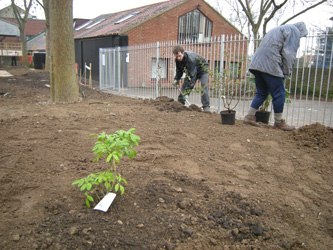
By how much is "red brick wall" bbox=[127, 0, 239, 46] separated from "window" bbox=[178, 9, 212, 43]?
313mm

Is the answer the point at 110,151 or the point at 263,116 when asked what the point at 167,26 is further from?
the point at 110,151

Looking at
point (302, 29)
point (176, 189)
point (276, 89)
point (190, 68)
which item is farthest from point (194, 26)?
point (176, 189)

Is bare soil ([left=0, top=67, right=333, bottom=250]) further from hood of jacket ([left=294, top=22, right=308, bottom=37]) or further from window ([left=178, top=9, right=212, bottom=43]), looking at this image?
window ([left=178, top=9, right=212, bottom=43])

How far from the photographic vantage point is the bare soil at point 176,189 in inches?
82.4

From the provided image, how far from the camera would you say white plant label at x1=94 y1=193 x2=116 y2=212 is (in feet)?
7.41

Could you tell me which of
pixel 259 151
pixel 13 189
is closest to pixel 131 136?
pixel 13 189

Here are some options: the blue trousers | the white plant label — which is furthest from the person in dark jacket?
the white plant label

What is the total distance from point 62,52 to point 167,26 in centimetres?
1381

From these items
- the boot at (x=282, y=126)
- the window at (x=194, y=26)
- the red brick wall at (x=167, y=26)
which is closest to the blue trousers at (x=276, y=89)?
the boot at (x=282, y=126)

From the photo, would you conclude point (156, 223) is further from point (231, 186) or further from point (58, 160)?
point (58, 160)

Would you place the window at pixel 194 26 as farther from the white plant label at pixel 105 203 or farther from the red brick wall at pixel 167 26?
the white plant label at pixel 105 203

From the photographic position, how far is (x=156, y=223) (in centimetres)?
221

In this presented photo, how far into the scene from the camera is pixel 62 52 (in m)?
7.71

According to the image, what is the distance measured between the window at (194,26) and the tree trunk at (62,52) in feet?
46.8
